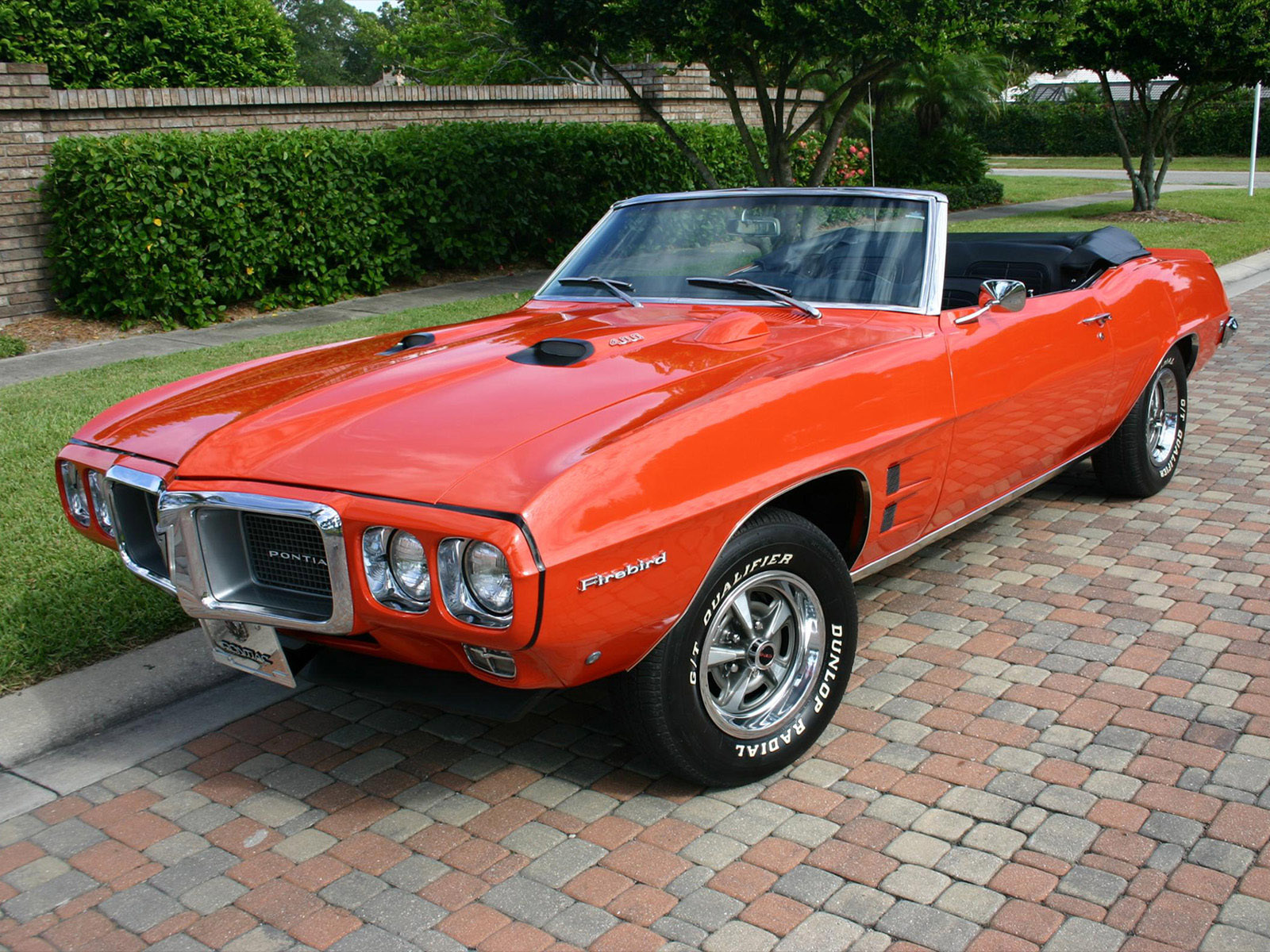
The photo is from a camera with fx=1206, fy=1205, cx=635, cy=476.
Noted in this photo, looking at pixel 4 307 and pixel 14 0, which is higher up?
pixel 14 0

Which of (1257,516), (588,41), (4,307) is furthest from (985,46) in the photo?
(4,307)

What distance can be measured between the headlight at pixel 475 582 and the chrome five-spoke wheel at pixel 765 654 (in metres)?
0.75

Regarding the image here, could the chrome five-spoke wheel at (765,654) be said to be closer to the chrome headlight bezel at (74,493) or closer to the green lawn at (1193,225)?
the chrome headlight bezel at (74,493)

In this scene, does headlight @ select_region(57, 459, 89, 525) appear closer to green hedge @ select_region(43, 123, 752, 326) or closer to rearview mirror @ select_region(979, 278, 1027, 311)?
rearview mirror @ select_region(979, 278, 1027, 311)

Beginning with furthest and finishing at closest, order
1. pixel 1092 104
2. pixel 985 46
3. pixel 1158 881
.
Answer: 1. pixel 1092 104
2. pixel 985 46
3. pixel 1158 881

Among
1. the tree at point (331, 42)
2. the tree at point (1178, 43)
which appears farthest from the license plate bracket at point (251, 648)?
the tree at point (331, 42)

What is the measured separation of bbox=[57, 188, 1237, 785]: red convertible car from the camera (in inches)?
113

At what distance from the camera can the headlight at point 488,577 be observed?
9.06 feet

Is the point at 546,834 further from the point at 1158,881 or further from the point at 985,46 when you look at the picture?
the point at 985,46

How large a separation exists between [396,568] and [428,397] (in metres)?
0.73

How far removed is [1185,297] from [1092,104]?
39.0 meters

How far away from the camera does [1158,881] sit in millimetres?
2904

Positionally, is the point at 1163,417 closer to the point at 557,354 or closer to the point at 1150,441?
the point at 1150,441

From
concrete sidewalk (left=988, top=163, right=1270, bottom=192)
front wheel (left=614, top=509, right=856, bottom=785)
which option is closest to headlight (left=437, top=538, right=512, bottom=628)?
front wheel (left=614, top=509, right=856, bottom=785)
